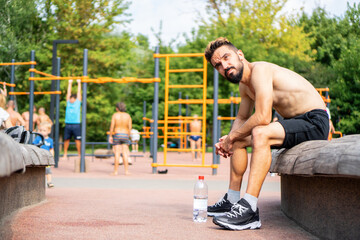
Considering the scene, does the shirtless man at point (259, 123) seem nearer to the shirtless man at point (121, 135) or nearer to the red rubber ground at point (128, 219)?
the red rubber ground at point (128, 219)

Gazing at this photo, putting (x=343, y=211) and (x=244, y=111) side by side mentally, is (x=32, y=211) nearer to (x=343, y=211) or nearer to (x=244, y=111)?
(x=244, y=111)

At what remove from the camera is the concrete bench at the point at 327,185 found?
228 centimetres

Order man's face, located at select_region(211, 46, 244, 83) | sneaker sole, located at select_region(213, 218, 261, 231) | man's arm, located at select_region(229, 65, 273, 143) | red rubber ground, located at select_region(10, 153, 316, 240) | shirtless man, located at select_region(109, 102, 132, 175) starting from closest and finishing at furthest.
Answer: red rubber ground, located at select_region(10, 153, 316, 240) < sneaker sole, located at select_region(213, 218, 261, 231) < man's arm, located at select_region(229, 65, 273, 143) < man's face, located at select_region(211, 46, 244, 83) < shirtless man, located at select_region(109, 102, 132, 175)

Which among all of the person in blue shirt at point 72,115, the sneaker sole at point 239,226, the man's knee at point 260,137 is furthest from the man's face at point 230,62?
the person in blue shirt at point 72,115

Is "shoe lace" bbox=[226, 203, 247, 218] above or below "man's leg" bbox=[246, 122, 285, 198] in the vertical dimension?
below

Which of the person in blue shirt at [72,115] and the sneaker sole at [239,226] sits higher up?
the person in blue shirt at [72,115]

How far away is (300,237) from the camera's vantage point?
2.93 m

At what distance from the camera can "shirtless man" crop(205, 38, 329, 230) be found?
3.22m

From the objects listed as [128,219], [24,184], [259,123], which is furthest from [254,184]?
[24,184]

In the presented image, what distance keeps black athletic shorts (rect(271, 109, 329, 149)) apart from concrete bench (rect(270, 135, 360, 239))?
0.10m

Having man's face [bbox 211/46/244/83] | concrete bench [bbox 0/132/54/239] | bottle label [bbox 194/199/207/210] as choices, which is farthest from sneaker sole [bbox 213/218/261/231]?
concrete bench [bbox 0/132/54/239]

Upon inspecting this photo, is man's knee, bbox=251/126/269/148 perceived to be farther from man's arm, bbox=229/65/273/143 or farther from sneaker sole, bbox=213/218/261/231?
sneaker sole, bbox=213/218/261/231

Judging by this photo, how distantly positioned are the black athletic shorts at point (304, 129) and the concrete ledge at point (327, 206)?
0.28m

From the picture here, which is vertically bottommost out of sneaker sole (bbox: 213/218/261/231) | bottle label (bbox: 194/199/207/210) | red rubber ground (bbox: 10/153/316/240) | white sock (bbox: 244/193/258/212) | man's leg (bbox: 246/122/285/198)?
red rubber ground (bbox: 10/153/316/240)
